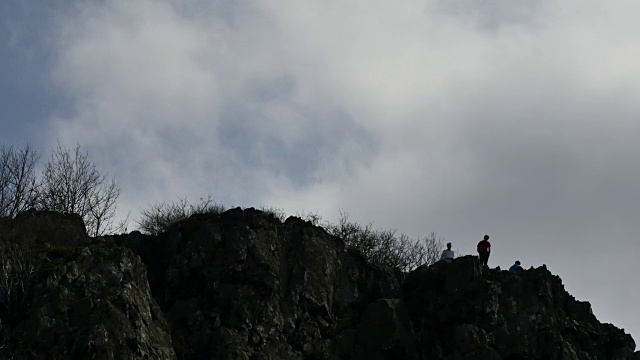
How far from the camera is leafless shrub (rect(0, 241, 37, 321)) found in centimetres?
2827

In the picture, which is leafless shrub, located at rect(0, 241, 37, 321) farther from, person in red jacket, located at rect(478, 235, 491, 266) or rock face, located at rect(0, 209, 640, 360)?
person in red jacket, located at rect(478, 235, 491, 266)

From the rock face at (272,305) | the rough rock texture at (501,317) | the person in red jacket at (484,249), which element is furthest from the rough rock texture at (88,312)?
the person in red jacket at (484,249)

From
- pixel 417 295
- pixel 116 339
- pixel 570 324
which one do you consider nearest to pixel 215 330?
pixel 116 339

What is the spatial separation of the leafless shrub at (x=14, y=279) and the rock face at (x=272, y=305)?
277 millimetres

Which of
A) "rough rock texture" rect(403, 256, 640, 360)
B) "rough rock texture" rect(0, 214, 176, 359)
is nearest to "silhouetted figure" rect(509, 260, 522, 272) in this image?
"rough rock texture" rect(403, 256, 640, 360)

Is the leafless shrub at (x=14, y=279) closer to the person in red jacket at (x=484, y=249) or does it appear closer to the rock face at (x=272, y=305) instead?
the rock face at (x=272, y=305)

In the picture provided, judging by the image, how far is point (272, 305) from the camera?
113 ft

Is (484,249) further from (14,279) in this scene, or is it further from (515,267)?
(14,279)

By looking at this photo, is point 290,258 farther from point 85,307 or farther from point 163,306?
point 85,307

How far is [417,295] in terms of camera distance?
4009cm

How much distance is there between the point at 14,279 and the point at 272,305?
10.5 m

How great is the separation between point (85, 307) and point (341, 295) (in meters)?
13.2

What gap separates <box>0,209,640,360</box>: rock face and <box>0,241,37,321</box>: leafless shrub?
0.91 feet

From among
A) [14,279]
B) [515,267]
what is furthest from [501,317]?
[14,279]
